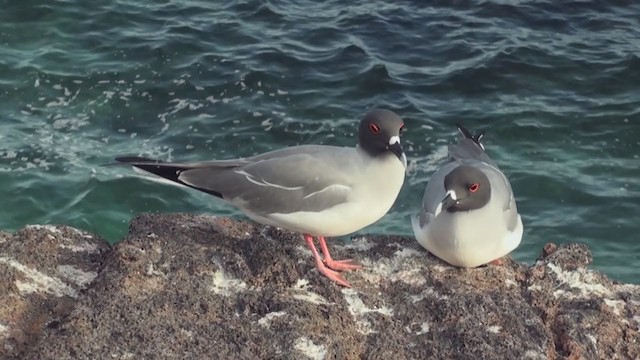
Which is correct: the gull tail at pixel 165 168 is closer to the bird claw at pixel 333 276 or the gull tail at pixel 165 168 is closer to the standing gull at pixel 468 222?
the bird claw at pixel 333 276

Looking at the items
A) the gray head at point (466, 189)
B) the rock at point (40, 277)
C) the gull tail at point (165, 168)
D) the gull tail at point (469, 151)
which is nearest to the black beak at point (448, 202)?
the gray head at point (466, 189)

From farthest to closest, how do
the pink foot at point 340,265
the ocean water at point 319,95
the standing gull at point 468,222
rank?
the ocean water at point 319,95 → the standing gull at point 468,222 → the pink foot at point 340,265

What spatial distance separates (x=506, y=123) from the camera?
10.6 metres

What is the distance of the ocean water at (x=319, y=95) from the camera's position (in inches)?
361

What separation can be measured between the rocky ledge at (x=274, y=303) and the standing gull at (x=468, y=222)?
10cm

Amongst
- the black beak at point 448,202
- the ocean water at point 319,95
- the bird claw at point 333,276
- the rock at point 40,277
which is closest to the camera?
the rock at point 40,277

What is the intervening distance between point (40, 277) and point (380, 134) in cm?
194

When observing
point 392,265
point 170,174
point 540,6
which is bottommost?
point 540,6

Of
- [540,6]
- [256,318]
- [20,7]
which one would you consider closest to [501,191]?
[256,318]

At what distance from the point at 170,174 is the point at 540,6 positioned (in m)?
9.06

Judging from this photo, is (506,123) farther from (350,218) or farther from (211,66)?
(350,218)

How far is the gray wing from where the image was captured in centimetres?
545

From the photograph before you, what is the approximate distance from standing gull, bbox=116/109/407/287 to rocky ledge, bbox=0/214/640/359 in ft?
0.56

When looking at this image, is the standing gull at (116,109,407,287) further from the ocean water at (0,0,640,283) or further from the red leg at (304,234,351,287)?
the ocean water at (0,0,640,283)
